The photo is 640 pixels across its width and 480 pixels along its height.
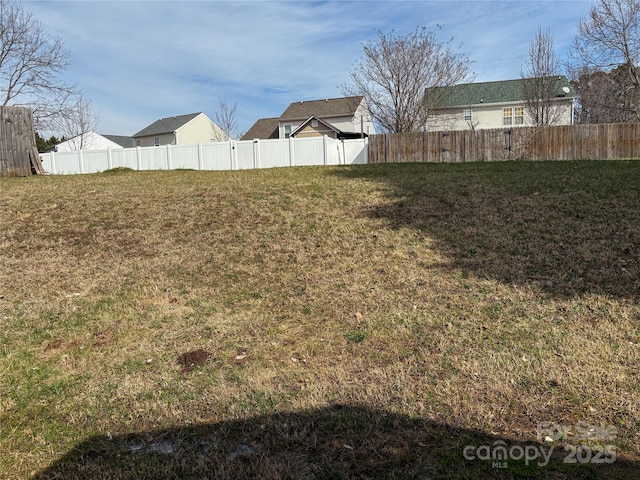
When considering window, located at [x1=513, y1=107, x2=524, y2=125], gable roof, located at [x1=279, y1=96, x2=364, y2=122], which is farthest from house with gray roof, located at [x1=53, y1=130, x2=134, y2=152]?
window, located at [x1=513, y1=107, x2=524, y2=125]

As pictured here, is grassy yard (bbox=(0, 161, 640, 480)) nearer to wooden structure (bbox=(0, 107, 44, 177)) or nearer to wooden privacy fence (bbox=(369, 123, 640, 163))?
wooden structure (bbox=(0, 107, 44, 177))

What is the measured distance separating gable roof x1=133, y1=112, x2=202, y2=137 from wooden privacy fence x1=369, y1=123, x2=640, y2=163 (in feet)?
88.0

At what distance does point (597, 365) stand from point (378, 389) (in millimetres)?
1454

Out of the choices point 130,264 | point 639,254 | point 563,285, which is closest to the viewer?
point 563,285

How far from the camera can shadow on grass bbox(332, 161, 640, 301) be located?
4.32m

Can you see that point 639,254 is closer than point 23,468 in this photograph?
No

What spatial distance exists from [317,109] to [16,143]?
1040 inches

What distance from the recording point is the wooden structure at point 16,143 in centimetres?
1224

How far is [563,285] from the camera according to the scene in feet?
13.4

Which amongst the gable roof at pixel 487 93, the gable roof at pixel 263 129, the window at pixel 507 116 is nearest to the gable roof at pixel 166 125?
the gable roof at pixel 263 129

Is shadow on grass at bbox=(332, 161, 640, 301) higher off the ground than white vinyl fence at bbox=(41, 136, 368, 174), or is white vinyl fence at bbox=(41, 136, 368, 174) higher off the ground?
white vinyl fence at bbox=(41, 136, 368, 174)

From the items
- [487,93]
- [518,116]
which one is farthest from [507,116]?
[487,93]

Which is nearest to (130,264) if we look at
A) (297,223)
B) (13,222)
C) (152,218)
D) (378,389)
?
(152,218)

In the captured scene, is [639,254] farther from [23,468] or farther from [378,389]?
[23,468]
